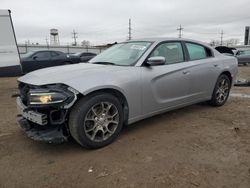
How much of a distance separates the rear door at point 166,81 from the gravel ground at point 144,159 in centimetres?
43

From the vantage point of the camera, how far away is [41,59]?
489 inches

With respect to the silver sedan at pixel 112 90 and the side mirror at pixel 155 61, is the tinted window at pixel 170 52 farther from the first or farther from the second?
the side mirror at pixel 155 61

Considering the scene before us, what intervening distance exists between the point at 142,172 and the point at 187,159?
64 cm

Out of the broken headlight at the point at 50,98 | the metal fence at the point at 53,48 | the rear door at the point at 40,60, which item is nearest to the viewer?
the broken headlight at the point at 50,98

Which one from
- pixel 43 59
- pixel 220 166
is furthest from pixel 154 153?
pixel 43 59

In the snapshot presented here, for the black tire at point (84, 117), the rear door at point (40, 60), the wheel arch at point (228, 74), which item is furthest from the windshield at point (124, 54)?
the rear door at point (40, 60)

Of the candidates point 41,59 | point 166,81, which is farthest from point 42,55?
point 166,81

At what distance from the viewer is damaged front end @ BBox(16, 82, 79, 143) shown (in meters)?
2.86

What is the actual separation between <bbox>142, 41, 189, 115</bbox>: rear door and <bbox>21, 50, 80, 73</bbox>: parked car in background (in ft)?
30.5

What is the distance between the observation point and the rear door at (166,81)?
145 inches

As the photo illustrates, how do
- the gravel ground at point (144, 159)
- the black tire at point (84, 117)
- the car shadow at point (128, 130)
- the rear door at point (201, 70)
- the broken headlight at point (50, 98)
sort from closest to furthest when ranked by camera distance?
the gravel ground at point (144, 159) → the broken headlight at point (50, 98) → the black tire at point (84, 117) → the car shadow at point (128, 130) → the rear door at point (201, 70)

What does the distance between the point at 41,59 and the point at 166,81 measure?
10.0 metres

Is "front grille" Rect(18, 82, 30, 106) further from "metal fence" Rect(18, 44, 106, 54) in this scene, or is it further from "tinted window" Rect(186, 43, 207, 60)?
"metal fence" Rect(18, 44, 106, 54)

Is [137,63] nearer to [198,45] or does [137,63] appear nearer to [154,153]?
[154,153]
